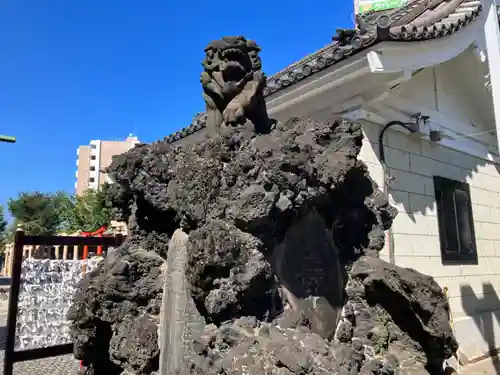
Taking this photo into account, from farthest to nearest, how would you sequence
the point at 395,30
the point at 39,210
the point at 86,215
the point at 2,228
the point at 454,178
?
the point at 2,228 → the point at 39,210 → the point at 86,215 → the point at 454,178 → the point at 395,30

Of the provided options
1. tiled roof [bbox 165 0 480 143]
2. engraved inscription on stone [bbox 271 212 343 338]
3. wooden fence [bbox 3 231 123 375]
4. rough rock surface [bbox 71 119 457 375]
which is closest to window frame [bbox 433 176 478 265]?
tiled roof [bbox 165 0 480 143]

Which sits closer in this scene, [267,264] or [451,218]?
[267,264]

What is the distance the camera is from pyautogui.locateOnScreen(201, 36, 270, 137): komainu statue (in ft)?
8.33

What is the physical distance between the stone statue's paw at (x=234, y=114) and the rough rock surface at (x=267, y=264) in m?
0.19

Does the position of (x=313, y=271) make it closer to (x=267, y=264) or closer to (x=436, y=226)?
(x=267, y=264)

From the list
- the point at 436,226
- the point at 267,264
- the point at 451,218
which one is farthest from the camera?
the point at 451,218

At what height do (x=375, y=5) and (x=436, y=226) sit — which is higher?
(x=375, y=5)

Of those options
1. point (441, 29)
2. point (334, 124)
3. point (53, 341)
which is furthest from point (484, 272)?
point (53, 341)

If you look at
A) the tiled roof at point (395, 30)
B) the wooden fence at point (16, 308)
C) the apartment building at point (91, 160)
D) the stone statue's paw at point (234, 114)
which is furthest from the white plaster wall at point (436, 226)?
the apartment building at point (91, 160)

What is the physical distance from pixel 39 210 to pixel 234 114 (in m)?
34.6

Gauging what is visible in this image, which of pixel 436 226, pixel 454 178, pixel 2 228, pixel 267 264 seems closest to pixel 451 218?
pixel 436 226

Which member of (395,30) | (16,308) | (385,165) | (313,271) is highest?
(395,30)

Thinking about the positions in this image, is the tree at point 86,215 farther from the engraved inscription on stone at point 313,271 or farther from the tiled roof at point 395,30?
the engraved inscription on stone at point 313,271

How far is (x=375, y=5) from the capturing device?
11102mm
